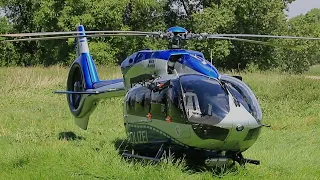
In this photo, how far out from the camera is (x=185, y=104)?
8.01m

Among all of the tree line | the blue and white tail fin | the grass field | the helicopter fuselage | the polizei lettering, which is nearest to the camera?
the helicopter fuselage

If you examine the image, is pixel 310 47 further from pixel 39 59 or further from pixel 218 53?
pixel 39 59

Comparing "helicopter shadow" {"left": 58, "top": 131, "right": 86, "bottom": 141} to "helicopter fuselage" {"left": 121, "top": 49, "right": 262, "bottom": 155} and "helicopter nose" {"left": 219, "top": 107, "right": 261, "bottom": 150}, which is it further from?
"helicopter nose" {"left": 219, "top": 107, "right": 261, "bottom": 150}

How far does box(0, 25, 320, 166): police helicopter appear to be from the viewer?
7.75 meters

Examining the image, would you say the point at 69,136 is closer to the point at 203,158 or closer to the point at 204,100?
the point at 203,158

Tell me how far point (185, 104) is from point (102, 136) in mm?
5423

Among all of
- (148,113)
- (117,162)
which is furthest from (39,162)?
(148,113)

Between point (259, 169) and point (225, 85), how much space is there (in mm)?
1633

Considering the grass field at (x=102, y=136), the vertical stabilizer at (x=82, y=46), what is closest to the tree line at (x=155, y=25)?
the grass field at (x=102, y=136)

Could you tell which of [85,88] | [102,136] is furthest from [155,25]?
[85,88]

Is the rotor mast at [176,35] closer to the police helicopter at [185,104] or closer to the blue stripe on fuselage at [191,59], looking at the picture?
the police helicopter at [185,104]

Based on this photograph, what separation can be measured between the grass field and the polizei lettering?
1.56 feet

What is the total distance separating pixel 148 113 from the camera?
9.04 metres

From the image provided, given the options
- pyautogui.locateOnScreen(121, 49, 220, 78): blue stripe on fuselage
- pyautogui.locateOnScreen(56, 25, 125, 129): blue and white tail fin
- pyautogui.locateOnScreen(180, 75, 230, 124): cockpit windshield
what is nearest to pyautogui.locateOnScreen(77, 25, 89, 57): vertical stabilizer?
pyautogui.locateOnScreen(56, 25, 125, 129): blue and white tail fin
